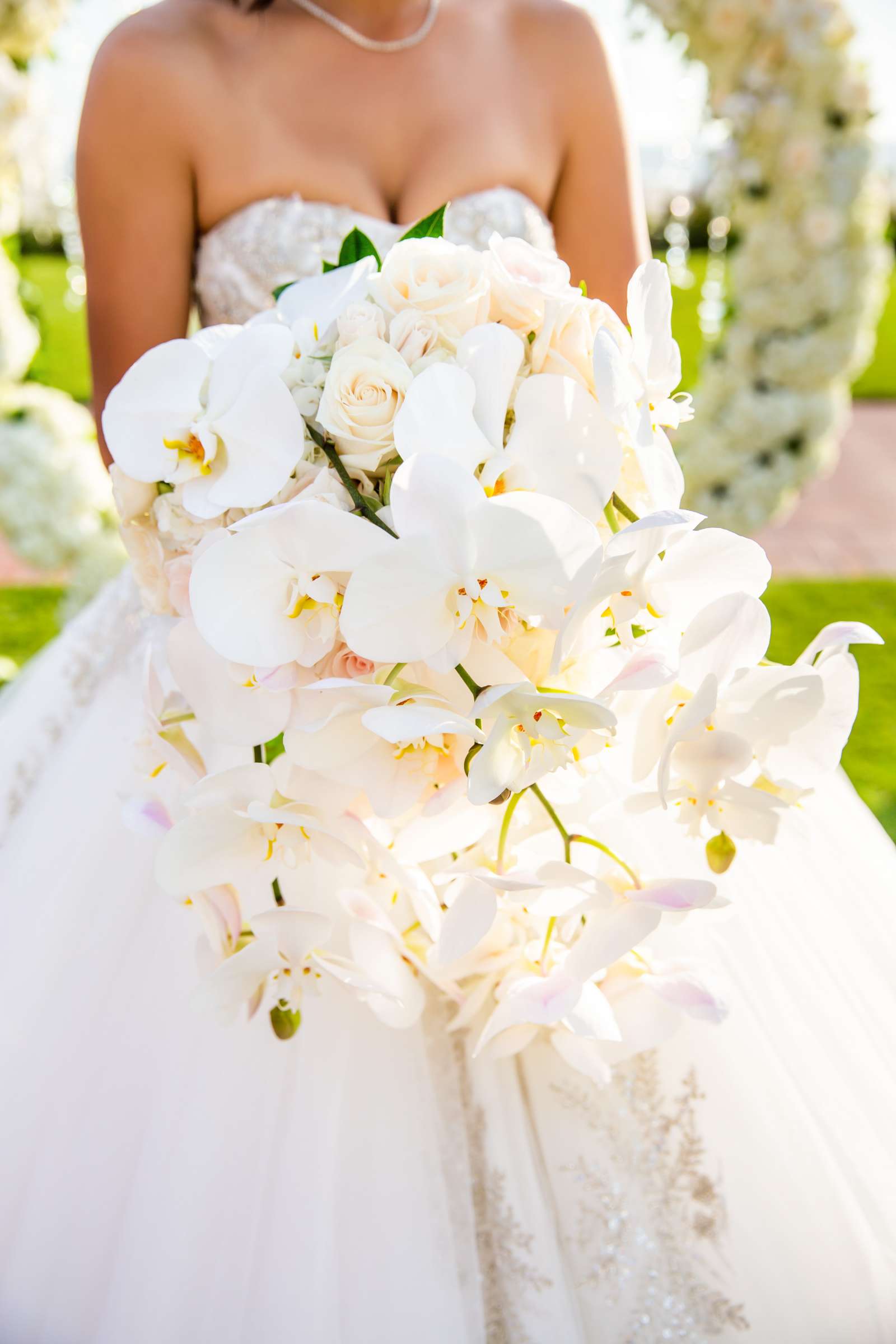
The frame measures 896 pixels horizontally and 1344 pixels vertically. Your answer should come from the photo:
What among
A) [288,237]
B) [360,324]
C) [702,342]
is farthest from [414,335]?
[702,342]

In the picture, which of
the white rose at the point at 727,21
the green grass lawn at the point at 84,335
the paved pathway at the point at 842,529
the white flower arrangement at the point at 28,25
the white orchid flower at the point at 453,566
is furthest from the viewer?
the green grass lawn at the point at 84,335

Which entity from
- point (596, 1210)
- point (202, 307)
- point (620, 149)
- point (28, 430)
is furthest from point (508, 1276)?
point (28, 430)

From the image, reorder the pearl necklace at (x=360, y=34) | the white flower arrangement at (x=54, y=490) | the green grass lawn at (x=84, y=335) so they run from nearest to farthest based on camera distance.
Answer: the pearl necklace at (x=360, y=34) < the white flower arrangement at (x=54, y=490) < the green grass lawn at (x=84, y=335)

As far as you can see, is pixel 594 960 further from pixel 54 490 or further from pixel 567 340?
pixel 54 490

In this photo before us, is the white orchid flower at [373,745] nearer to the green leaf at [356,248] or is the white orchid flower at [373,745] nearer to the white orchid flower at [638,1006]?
the white orchid flower at [638,1006]

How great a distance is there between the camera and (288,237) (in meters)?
1.60

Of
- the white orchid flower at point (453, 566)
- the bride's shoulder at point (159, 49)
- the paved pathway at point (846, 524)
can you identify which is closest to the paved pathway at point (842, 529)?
the paved pathway at point (846, 524)

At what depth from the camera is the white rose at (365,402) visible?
703 millimetres

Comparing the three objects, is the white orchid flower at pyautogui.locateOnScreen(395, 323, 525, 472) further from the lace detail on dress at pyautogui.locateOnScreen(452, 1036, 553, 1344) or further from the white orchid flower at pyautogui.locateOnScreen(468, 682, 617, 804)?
the lace detail on dress at pyautogui.locateOnScreen(452, 1036, 553, 1344)

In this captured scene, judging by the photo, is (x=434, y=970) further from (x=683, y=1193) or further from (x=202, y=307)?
(x=202, y=307)

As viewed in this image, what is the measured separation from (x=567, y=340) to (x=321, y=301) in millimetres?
211

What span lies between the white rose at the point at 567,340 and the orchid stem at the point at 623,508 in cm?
9

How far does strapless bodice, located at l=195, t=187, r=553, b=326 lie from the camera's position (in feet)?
5.24

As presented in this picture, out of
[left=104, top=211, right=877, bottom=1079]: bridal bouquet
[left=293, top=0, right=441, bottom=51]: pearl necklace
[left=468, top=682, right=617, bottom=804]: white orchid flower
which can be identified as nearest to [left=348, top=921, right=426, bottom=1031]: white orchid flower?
[left=104, top=211, right=877, bottom=1079]: bridal bouquet
